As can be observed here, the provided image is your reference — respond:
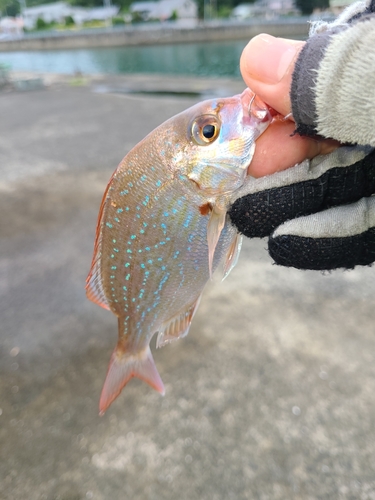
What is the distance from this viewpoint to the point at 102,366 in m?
2.93

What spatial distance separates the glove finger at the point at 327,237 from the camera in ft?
4.64

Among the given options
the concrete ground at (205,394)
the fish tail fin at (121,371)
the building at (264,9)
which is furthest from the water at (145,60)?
the fish tail fin at (121,371)

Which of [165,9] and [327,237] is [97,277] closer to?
[327,237]

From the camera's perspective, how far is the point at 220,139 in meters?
1.34

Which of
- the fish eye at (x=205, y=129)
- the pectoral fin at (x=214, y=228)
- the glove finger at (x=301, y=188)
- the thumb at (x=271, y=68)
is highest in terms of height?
the thumb at (x=271, y=68)

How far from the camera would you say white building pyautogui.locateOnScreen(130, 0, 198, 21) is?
6400cm

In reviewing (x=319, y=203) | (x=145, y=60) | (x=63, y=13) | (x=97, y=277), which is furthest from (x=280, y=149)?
(x=63, y=13)

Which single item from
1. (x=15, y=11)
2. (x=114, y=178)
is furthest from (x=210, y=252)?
(x=15, y=11)

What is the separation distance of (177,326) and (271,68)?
117 centimetres

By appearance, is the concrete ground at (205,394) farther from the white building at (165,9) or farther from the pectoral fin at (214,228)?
the white building at (165,9)

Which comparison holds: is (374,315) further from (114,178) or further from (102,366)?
(114,178)

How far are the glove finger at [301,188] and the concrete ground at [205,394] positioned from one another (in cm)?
164

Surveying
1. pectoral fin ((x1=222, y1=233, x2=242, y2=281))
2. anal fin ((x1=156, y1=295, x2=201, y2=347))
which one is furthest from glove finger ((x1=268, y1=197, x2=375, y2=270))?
anal fin ((x1=156, y1=295, x2=201, y2=347))

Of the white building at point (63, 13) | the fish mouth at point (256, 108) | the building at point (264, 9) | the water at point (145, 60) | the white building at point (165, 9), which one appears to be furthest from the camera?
the white building at point (63, 13)
